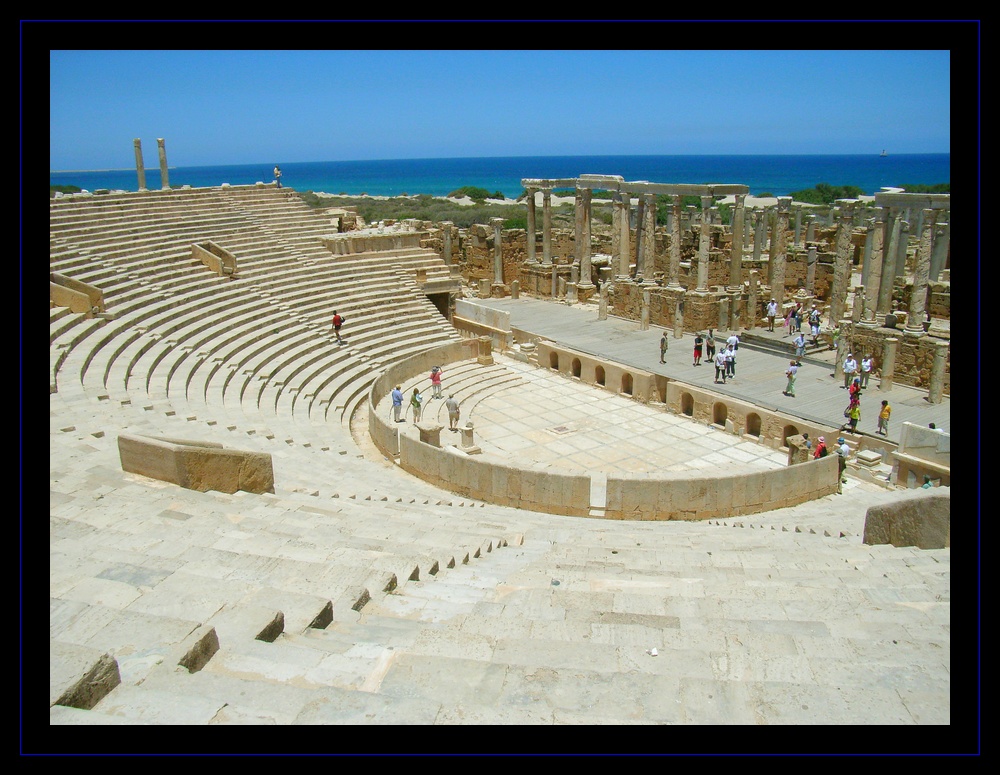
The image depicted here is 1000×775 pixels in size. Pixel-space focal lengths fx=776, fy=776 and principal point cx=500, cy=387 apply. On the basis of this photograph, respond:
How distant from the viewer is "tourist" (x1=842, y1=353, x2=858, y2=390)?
693 inches

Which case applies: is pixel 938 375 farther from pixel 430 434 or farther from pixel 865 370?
pixel 430 434

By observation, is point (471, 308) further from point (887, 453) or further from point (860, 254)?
point (860, 254)

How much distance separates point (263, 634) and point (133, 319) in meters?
14.8

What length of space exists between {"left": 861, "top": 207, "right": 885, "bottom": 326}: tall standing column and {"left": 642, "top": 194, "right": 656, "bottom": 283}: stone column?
6981 mm

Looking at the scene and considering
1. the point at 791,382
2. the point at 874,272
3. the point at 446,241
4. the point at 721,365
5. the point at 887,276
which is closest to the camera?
the point at 791,382

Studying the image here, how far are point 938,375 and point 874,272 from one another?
582 centimetres

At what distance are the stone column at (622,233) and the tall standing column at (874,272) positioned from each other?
806 cm

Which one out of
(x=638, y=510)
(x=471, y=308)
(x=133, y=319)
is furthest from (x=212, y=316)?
(x=638, y=510)

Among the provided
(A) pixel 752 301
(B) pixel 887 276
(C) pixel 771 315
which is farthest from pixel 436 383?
(B) pixel 887 276

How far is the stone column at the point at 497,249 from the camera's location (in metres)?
31.2

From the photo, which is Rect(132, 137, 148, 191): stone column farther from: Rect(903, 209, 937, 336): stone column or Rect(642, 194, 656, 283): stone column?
Rect(903, 209, 937, 336): stone column

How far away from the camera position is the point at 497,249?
31.6m

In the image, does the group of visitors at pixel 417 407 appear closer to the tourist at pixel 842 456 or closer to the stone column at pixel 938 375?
the tourist at pixel 842 456

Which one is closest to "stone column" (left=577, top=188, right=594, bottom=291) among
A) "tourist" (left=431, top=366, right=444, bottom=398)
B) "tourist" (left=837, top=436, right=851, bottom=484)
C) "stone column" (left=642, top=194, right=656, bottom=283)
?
"stone column" (left=642, top=194, right=656, bottom=283)
